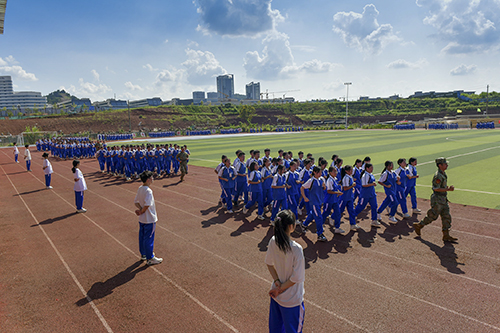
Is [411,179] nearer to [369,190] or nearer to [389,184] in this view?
[389,184]

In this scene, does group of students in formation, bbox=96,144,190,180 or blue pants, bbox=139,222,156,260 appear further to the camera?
group of students in formation, bbox=96,144,190,180

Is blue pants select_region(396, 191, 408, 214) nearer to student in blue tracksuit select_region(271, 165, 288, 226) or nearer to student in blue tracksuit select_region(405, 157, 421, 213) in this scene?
student in blue tracksuit select_region(405, 157, 421, 213)

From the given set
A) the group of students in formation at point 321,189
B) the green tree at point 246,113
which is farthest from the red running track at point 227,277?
the green tree at point 246,113

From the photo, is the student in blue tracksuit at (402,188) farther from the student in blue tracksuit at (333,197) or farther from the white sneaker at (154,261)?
the white sneaker at (154,261)

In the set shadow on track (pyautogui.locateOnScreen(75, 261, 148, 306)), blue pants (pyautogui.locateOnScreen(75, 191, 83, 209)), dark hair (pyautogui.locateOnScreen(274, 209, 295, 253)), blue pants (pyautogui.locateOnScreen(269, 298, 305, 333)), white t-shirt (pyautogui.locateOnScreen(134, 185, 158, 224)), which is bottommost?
shadow on track (pyautogui.locateOnScreen(75, 261, 148, 306))

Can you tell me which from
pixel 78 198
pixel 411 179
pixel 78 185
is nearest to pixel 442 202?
pixel 411 179

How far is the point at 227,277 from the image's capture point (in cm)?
588

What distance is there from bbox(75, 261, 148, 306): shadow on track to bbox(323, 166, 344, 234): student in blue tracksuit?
505 cm

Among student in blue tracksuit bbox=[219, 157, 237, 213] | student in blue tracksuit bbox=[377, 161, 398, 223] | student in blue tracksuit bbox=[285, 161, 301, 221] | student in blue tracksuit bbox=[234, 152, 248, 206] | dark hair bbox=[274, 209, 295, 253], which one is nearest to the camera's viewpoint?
dark hair bbox=[274, 209, 295, 253]

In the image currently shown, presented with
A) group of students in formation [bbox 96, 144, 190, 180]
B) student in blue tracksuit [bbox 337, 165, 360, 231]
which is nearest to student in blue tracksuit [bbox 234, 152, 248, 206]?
student in blue tracksuit [bbox 337, 165, 360, 231]

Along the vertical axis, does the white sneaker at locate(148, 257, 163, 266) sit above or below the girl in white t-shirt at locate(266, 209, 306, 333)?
below

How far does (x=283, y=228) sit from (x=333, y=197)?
5229 millimetres

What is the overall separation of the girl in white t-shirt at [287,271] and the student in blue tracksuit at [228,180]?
7.23 meters

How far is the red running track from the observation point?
4609 millimetres
